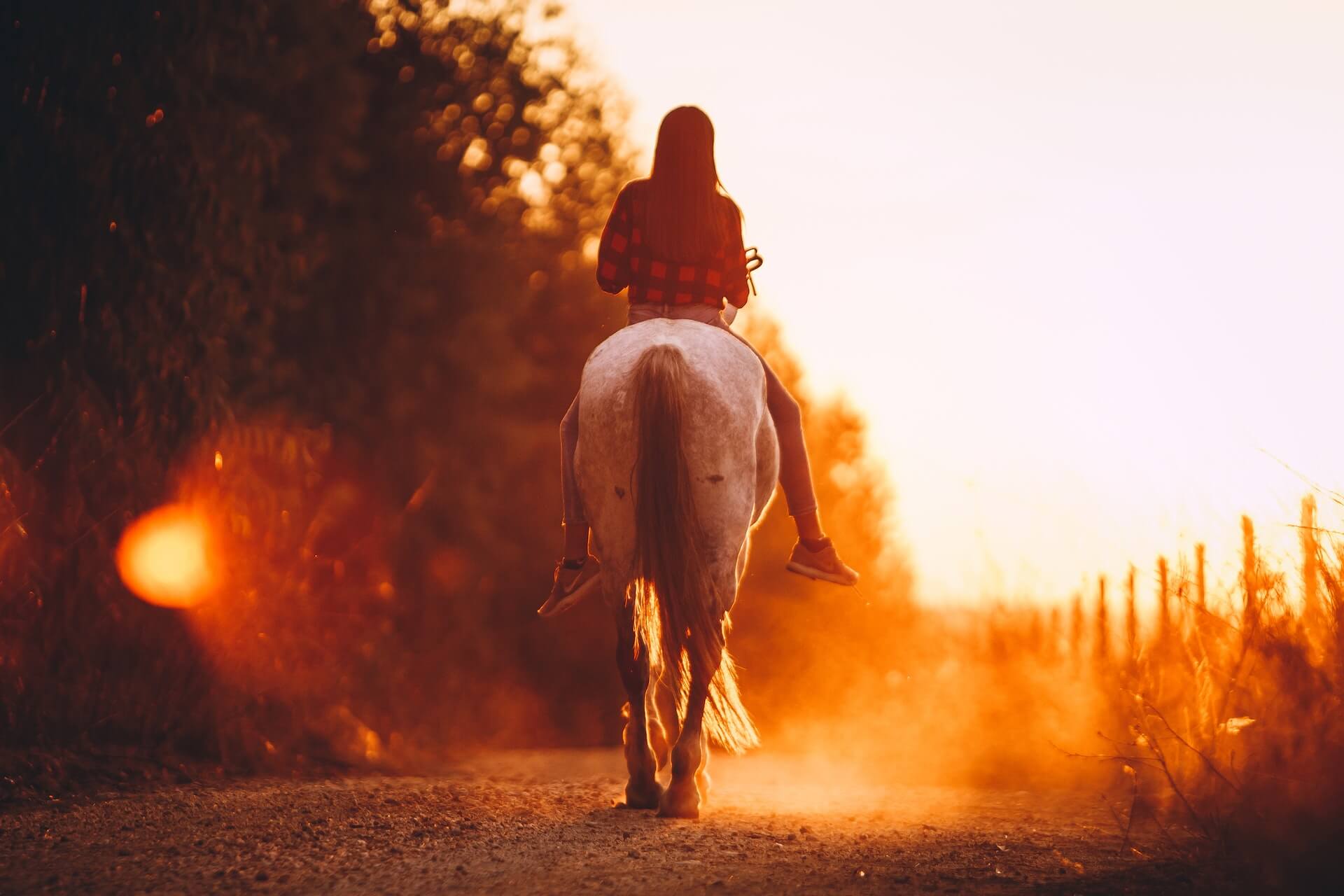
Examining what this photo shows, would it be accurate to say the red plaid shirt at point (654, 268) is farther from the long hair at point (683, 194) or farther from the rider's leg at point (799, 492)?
the rider's leg at point (799, 492)

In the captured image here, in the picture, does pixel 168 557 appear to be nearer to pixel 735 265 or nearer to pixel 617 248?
pixel 617 248

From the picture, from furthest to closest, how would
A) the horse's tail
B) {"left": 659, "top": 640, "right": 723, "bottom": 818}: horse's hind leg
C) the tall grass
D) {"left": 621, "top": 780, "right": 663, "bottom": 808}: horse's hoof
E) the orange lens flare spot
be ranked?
the orange lens flare spot → {"left": 621, "top": 780, "right": 663, "bottom": 808}: horse's hoof → {"left": 659, "top": 640, "right": 723, "bottom": 818}: horse's hind leg → the horse's tail → the tall grass

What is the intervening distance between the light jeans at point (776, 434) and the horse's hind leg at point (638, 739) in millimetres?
694

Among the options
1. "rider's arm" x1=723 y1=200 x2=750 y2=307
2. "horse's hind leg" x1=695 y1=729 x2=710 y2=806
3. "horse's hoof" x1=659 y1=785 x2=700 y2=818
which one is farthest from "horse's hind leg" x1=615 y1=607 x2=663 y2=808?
"rider's arm" x1=723 y1=200 x2=750 y2=307

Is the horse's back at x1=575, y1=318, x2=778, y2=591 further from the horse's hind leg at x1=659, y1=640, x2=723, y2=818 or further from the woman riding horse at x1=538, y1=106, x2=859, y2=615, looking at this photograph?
the horse's hind leg at x1=659, y1=640, x2=723, y2=818

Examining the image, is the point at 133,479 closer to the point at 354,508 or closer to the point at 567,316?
the point at 354,508

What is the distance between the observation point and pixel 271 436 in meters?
10.9

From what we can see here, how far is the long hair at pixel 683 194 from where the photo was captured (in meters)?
5.90

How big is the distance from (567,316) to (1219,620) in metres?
14.5

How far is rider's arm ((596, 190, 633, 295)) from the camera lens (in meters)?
6.06

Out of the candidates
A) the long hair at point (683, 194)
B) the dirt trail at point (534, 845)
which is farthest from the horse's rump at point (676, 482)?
the dirt trail at point (534, 845)

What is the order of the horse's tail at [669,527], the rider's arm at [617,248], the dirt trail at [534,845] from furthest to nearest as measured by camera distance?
the rider's arm at [617,248] → the horse's tail at [669,527] → the dirt trail at [534,845]

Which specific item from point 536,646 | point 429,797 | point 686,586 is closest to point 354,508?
point 536,646

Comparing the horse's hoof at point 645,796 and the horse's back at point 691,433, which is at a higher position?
the horse's back at point 691,433
